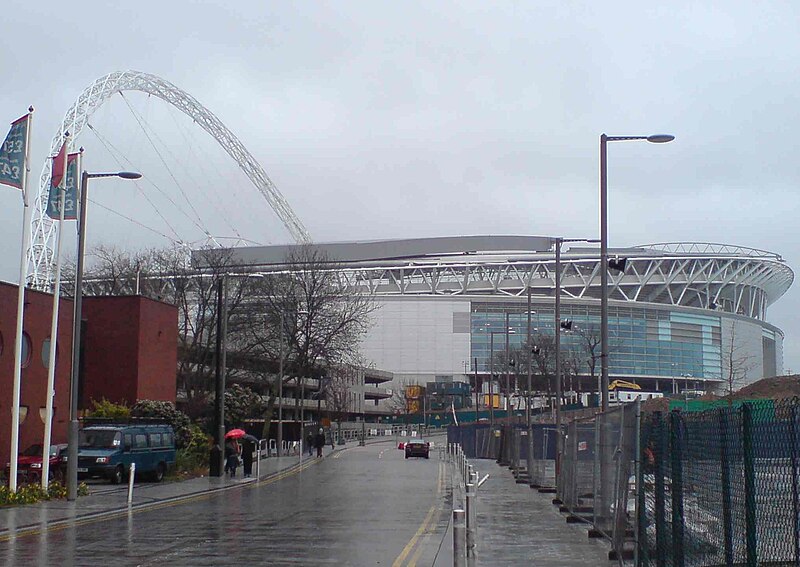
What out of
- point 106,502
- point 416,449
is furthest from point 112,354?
point 416,449

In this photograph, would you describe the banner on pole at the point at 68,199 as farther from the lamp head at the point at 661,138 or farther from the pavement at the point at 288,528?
the lamp head at the point at 661,138

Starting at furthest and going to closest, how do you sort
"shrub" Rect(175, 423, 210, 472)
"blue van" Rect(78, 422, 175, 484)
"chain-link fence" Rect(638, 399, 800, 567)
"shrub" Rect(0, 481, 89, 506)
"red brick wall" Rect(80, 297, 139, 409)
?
"red brick wall" Rect(80, 297, 139, 409) → "shrub" Rect(175, 423, 210, 472) → "blue van" Rect(78, 422, 175, 484) → "shrub" Rect(0, 481, 89, 506) → "chain-link fence" Rect(638, 399, 800, 567)

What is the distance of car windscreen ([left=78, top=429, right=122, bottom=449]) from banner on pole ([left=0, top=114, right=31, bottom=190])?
11.2 metres

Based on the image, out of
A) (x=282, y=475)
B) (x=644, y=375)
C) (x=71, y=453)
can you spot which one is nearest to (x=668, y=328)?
(x=644, y=375)

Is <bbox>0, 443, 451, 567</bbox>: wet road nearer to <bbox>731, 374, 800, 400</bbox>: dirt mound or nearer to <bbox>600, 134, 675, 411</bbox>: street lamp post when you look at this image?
<bbox>600, 134, 675, 411</bbox>: street lamp post

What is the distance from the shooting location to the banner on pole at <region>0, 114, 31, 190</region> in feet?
85.4

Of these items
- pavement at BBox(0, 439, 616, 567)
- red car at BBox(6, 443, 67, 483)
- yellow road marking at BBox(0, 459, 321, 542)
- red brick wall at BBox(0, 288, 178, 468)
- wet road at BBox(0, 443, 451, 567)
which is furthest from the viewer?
red brick wall at BBox(0, 288, 178, 468)

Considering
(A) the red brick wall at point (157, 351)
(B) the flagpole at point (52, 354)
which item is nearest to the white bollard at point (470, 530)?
(B) the flagpole at point (52, 354)

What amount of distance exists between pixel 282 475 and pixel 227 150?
90385 millimetres

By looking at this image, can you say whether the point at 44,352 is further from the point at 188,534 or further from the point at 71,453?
the point at 188,534

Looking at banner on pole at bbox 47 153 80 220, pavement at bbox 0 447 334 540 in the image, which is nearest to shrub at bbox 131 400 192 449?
pavement at bbox 0 447 334 540

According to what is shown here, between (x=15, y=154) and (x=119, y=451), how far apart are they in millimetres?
12159

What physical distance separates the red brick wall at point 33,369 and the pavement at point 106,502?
5.79 metres

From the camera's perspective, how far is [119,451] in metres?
34.4
